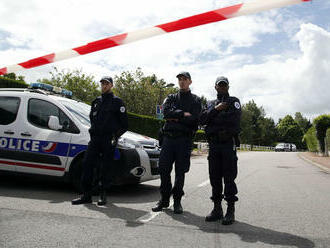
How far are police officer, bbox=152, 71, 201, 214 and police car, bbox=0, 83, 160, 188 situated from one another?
97 cm

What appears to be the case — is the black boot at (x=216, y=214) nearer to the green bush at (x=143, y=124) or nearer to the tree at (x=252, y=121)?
the green bush at (x=143, y=124)

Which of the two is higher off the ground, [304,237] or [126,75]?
[126,75]

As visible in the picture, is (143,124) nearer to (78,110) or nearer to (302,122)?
(78,110)

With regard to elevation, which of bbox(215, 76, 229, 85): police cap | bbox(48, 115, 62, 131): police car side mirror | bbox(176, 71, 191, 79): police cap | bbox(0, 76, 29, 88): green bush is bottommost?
bbox(48, 115, 62, 131): police car side mirror

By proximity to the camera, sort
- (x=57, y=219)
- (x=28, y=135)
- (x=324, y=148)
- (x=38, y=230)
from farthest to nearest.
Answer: (x=324, y=148)
(x=28, y=135)
(x=57, y=219)
(x=38, y=230)

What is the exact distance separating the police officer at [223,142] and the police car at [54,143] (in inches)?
65.1

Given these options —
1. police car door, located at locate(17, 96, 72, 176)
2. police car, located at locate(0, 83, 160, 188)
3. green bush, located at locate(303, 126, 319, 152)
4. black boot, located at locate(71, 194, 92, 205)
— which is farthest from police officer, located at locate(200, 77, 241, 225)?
green bush, located at locate(303, 126, 319, 152)

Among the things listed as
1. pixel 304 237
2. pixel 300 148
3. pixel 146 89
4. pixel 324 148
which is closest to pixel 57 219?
pixel 304 237

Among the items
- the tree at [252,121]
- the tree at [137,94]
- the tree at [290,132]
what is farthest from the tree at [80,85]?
the tree at [290,132]

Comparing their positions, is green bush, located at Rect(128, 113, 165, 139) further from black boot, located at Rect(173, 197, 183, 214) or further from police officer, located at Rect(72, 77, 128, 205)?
black boot, located at Rect(173, 197, 183, 214)

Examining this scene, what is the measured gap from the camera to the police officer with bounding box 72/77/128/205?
5.01 meters

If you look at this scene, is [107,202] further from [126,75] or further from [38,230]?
[126,75]

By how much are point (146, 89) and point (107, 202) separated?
38.4 meters

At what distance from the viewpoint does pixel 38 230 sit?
3506 mm
